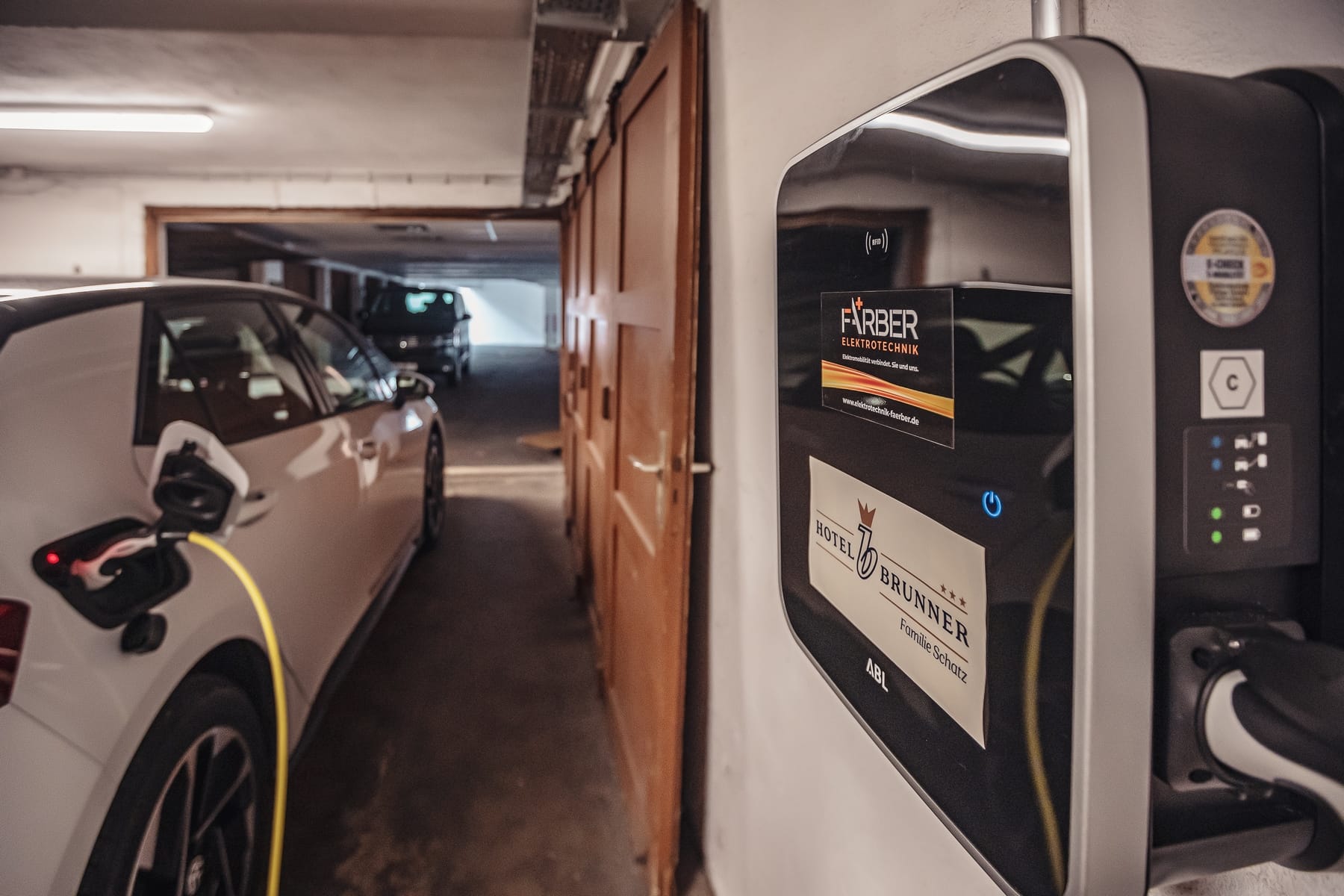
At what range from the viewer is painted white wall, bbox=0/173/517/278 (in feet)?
17.9

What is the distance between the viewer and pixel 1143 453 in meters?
0.46

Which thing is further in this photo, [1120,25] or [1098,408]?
[1120,25]

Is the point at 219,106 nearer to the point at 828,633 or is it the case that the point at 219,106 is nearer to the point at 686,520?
the point at 686,520

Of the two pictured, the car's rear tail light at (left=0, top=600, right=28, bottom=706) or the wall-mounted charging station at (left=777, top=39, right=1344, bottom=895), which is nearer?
the wall-mounted charging station at (left=777, top=39, right=1344, bottom=895)

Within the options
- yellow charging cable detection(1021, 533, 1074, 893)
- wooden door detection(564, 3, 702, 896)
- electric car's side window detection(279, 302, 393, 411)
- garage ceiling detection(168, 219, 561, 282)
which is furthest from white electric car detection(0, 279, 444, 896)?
garage ceiling detection(168, 219, 561, 282)

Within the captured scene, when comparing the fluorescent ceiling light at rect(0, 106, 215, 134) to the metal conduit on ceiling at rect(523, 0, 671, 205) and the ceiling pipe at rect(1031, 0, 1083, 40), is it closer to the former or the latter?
the metal conduit on ceiling at rect(523, 0, 671, 205)

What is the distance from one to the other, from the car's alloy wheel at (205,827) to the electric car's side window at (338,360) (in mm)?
1496

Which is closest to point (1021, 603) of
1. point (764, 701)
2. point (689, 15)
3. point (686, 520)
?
point (764, 701)

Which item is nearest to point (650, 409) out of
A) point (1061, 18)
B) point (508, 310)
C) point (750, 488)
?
point (750, 488)

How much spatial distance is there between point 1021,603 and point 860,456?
0.28 meters

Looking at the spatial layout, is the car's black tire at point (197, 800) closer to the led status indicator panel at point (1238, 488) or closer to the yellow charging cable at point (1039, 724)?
the yellow charging cable at point (1039, 724)

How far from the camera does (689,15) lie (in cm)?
168

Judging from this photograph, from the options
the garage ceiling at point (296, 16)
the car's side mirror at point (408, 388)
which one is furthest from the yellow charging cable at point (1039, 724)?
the car's side mirror at point (408, 388)

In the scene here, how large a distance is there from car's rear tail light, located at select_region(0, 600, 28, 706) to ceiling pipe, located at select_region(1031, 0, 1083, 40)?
4.81 feet
